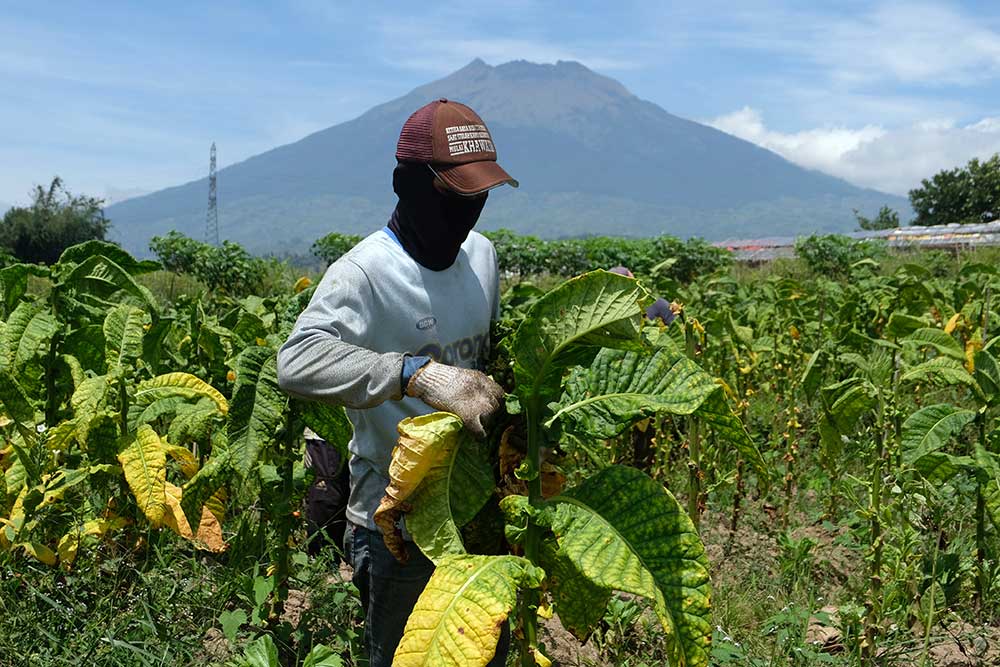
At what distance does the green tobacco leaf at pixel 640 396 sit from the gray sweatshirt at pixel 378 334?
347 millimetres

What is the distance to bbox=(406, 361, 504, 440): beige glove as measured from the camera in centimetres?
154

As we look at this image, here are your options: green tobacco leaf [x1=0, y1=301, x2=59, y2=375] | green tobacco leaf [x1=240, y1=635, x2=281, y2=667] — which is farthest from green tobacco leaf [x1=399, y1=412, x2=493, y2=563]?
green tobacco leaf [x1=0, y1=301, x2=59, y2=375]

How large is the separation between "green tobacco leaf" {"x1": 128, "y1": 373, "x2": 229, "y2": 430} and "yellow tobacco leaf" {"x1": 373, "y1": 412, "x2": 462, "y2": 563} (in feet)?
3.98

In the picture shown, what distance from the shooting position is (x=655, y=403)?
4.76 ft

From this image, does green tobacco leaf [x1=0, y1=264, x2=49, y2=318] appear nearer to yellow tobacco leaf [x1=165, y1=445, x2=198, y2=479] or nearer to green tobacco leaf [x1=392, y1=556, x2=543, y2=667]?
yellow tobacco leaf [x1=165, y1=445, x2=198, y2=479]

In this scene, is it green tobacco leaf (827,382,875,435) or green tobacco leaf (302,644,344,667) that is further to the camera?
green tobacco leaf (827,382,875,435)

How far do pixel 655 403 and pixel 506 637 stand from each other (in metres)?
0.96

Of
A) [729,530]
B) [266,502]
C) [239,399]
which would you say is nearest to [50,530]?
[266,502]

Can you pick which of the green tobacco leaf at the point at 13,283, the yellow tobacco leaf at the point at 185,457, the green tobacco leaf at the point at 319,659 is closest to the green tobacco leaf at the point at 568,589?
the green tobacco leaf at the point at 319,659

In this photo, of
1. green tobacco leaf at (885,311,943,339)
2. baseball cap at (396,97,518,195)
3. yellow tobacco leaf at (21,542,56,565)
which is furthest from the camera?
green tobacco leaf at (885,311,943,339)

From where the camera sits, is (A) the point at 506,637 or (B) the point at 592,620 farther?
(A) the point at 506,637

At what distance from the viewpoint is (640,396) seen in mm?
1488

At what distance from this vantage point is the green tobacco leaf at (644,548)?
1399 mm

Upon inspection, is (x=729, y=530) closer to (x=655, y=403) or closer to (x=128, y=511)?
(x=128, y=511)
